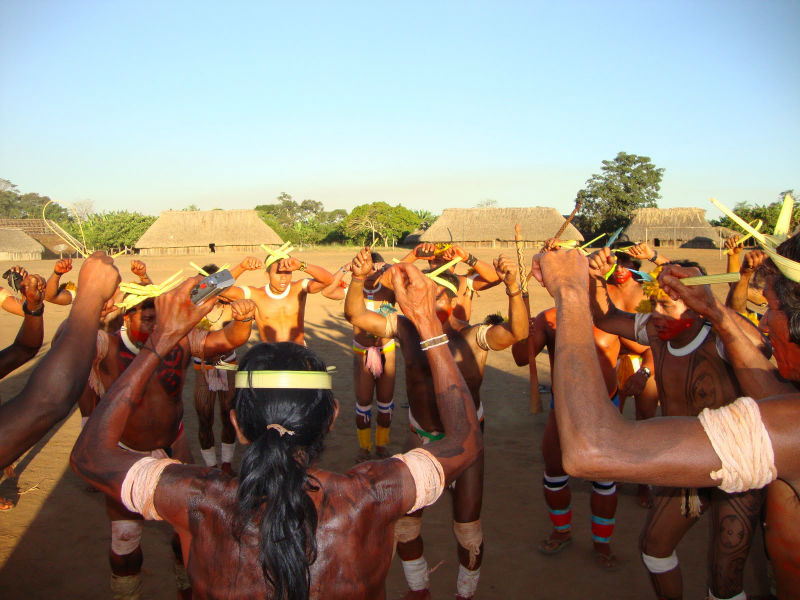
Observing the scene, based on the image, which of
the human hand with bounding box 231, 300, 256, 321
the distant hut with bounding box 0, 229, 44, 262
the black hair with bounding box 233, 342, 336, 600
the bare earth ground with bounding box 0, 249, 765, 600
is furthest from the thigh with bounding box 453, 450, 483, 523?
the distant hut with bounding box 0, 229, 44, 262

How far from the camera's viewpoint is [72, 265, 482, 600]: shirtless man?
5.61ft

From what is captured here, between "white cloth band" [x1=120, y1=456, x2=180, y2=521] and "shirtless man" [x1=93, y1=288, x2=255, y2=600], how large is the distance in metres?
2.06

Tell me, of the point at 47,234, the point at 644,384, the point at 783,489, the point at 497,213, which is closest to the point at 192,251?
the point at 47,234

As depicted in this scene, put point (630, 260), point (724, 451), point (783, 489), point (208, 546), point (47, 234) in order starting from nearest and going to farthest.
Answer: point (724, 451) < point (208, 546) < point (783, 489) < point (630, 260) < point (47, 234)

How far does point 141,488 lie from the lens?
5.82ft

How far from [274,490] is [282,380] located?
0.37m

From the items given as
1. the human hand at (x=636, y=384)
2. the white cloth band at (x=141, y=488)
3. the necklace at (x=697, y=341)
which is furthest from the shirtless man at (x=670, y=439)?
the human hand at (x=636, y=384)

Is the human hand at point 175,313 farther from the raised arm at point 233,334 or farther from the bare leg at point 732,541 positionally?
the bare leg at point 732,541

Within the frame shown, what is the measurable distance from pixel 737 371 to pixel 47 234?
5980 cm

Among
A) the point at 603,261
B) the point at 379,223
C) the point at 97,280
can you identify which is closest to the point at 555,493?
the point at 603,261

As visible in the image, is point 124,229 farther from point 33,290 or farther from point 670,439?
point 670,439

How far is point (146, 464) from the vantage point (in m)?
1.83

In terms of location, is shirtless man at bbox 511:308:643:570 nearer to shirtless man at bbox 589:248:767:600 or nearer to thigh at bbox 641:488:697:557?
shirtless man at bbox 589:248:767:600

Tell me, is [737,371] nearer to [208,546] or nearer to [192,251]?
[208,546]
